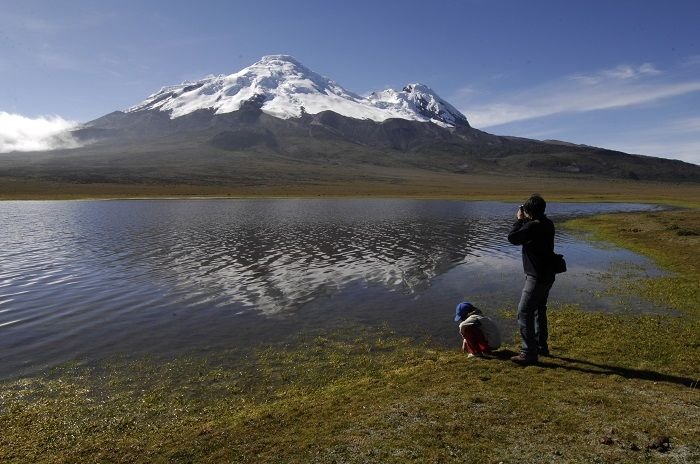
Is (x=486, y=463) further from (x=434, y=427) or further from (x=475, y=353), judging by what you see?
(x=475, y=353)

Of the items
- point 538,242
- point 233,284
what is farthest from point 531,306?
point 233,284

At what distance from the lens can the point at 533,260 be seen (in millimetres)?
11227

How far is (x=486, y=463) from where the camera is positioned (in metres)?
6.89

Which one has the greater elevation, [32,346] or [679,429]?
[679,429]

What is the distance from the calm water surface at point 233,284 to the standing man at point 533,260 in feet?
12.6

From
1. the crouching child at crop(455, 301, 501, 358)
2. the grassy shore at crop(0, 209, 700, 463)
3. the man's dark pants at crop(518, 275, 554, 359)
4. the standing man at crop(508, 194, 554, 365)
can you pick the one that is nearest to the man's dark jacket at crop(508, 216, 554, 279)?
the standing man at crop(508, 194, 554, 365)

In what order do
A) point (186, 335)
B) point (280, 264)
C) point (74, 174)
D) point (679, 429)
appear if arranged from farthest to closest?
point (74, 174) < point (280, 264) < point (186, 335) < point (679, 429)

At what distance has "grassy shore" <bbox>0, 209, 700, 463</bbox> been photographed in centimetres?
741

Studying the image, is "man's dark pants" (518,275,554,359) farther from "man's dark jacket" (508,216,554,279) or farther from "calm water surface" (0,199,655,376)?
"calm water surface" (0,199,655,376)

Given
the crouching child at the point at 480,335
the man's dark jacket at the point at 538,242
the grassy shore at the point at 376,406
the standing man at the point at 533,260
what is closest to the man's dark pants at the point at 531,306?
the standing man at the point at 533,260

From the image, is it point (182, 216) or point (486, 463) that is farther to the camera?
point (182, 216)

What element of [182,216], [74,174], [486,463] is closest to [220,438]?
[486,463]

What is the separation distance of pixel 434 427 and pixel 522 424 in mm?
1512

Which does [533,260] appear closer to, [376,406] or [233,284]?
[376,406]
